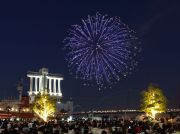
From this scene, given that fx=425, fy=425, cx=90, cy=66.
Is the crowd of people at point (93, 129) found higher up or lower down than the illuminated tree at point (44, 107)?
lower down

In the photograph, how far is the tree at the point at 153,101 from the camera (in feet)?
246

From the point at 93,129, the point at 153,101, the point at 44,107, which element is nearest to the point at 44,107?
the point at 44,107

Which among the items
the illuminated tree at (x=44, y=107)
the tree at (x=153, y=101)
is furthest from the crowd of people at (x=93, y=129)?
the illuminated tree at (x=44, y=107)

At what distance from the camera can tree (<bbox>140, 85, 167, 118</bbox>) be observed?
7488 cm

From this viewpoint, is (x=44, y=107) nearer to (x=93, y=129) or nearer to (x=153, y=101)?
(x=153, y=101)

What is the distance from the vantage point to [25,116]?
135875 mm

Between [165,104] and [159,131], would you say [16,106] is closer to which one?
[165,104]

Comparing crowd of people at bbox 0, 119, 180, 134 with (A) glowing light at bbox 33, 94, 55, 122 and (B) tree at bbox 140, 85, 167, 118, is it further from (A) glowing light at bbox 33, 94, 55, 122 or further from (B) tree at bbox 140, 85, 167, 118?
(A) glowing light at bbox 33, 94, 55, 122

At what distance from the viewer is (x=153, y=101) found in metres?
75.4

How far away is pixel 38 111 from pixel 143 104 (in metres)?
37.0

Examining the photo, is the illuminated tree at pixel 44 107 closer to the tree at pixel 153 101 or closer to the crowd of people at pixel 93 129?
the tree at pixel 153 101

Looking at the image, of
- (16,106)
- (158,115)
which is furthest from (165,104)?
(16,106)

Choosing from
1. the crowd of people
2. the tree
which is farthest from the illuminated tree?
the crowd of people

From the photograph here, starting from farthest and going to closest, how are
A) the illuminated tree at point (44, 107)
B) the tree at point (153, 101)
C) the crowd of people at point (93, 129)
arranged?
the illuminated tree at point (44, 107) < the tree at point (153, 101) < the crowd of people at point (93, 129)
